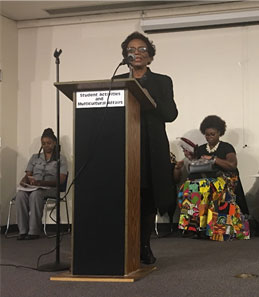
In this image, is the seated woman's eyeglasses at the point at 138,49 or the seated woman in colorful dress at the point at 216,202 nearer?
the seated woman's eyeglasses at the point at 138,49

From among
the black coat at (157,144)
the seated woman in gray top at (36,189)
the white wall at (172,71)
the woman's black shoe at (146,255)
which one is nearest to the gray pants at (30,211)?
the seated woman in gray top at (36,189)

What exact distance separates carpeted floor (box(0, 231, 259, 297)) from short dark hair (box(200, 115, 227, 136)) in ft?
5.21

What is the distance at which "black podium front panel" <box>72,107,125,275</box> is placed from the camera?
237cm

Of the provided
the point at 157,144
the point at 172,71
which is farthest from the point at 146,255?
the point at 172,71

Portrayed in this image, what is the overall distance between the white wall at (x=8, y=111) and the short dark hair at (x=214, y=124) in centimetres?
252

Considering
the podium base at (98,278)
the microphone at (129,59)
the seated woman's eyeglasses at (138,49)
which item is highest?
the seated woman's eyeglasses at (138,49)

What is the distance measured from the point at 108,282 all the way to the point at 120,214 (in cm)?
34

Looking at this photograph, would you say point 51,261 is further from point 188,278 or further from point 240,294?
point 240,294

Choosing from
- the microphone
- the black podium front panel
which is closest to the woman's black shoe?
the black podium front panel

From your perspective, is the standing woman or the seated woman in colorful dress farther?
the seated woman in colorful dress

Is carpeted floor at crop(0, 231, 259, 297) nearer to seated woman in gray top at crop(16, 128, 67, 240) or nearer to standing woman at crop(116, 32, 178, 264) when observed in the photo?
standing woman at crop(116, 32, 178, 264)

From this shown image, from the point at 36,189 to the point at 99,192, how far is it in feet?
9.71

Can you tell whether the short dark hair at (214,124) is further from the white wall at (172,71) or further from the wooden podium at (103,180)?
the wooden podium at (103,180)

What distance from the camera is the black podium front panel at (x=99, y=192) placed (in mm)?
2367
